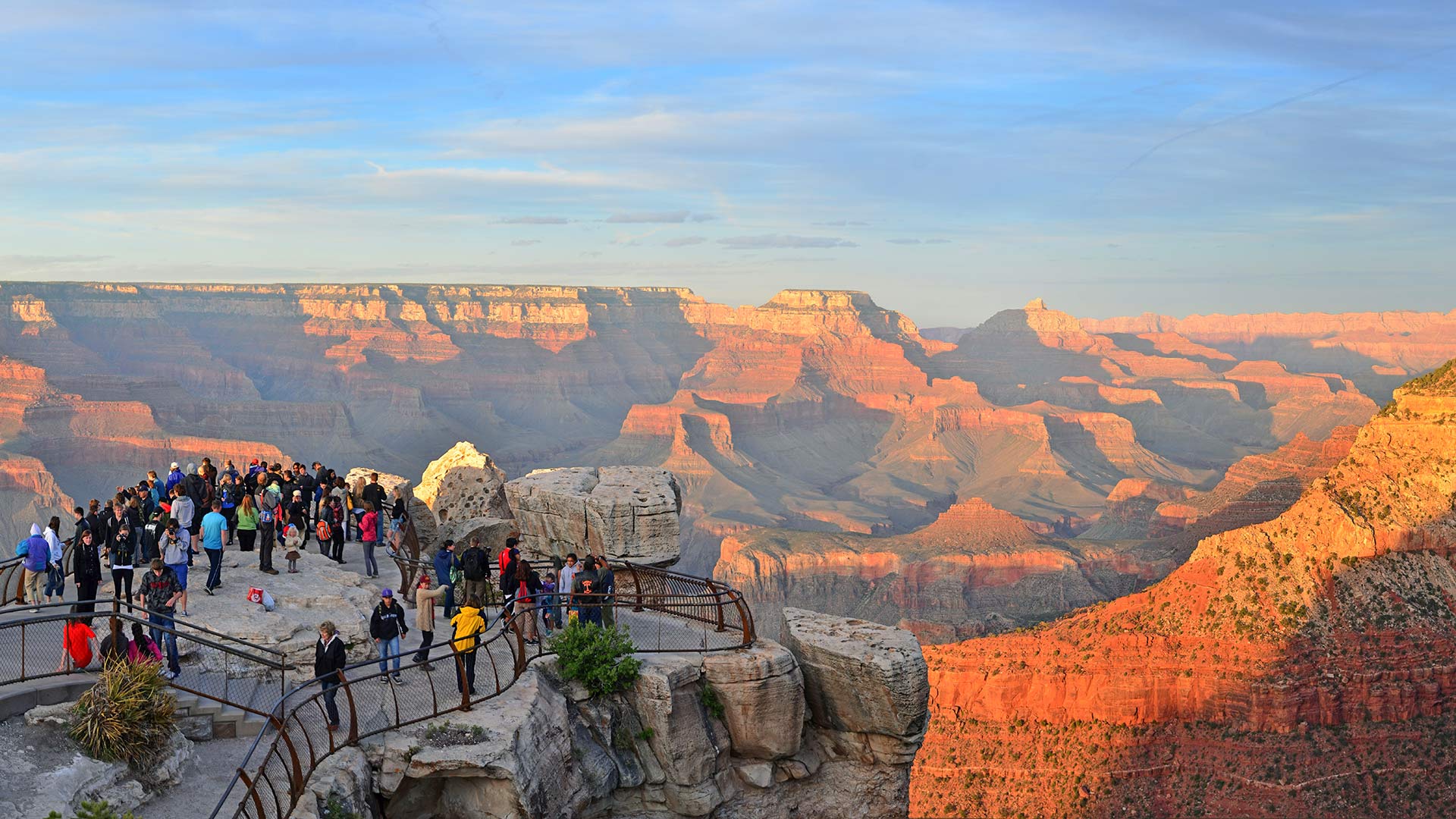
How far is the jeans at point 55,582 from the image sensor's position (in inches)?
887

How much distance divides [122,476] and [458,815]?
424ft

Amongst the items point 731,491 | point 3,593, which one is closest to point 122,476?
point 731,491

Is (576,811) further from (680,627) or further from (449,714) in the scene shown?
(680,627)

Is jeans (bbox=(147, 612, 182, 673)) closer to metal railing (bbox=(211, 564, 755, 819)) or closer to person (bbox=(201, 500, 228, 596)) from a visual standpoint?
metal railing (bbox=(211, 564, 755, 819))

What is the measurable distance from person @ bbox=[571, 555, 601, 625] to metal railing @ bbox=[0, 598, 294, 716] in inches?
213

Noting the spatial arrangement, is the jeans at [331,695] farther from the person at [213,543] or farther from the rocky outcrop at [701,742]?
the person at [213,543]

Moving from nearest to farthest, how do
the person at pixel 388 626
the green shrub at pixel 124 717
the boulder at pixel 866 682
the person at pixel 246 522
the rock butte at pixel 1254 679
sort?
the green shrub at pixel 124 717, the person at pixel 388 626, the boulder at pixel 866 682, the person at pixel 246 522, the rock butte at pixel 1254 679

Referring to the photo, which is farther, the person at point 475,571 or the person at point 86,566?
the person at point 475,571

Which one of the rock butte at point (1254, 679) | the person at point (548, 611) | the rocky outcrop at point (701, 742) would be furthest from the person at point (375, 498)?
the rock butte at point (1254, 679)

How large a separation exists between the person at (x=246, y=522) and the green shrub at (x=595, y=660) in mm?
9004

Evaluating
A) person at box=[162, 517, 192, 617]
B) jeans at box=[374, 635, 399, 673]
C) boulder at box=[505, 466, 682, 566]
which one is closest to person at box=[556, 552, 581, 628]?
jeans at box=[374, 635, 399, 673]

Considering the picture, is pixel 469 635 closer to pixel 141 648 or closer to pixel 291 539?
pixel 141 648

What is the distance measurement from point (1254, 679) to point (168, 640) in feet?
143

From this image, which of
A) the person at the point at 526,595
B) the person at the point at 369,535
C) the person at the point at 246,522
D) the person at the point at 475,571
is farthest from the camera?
the person at the point at 369,535
